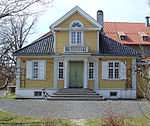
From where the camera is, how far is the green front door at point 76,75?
20.3 meters

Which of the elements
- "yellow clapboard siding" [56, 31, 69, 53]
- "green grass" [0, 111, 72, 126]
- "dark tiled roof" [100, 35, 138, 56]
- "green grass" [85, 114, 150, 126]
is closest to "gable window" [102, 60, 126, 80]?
"dark tiled roof" [100, 35, 138, 56]

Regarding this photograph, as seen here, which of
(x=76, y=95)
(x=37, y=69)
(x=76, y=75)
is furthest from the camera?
(x=76, y=75)

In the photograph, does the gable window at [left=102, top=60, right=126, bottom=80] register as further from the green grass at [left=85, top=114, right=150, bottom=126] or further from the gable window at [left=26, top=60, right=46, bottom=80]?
the green grass at [left=85, top=114, right=150, bottom=126]

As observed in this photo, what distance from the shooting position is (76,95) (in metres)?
17.5

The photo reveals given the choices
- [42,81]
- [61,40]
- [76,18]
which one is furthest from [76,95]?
[76,18]

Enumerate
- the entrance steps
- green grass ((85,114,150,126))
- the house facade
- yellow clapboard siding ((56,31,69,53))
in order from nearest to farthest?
green grass ((85,114,150,126))
the entrance steps
the house facade
yellow clapboard siding ((56,31,69,53))

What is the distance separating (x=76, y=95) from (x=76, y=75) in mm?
3153

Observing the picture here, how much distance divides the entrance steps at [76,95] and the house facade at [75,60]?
39.3 inches

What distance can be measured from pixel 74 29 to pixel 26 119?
11.6 m

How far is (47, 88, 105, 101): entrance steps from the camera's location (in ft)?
55.1

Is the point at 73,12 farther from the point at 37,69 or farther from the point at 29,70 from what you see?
the point at 29,70

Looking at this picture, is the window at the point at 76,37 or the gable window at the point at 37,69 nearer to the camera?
the gable window at the point at 37,69

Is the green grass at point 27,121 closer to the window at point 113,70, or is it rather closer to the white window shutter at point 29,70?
the white window shutter at point 29,70

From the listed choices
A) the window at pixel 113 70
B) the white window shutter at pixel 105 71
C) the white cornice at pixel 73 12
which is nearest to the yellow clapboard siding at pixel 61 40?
the white cornice at pixel 73 12
